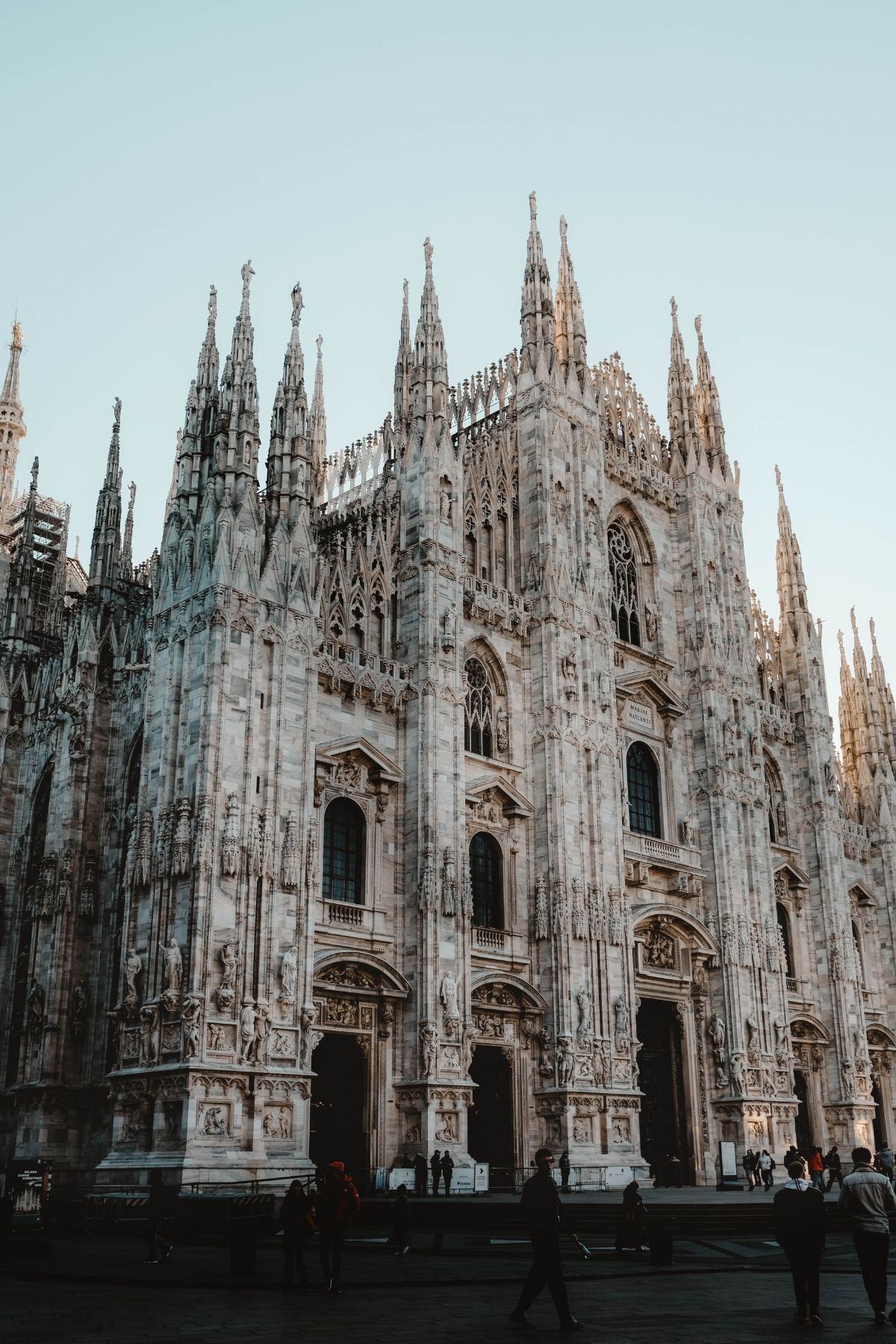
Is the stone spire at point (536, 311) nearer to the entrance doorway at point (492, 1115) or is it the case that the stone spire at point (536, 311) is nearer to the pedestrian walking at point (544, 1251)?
the entrance doorway at point (492, 1115)

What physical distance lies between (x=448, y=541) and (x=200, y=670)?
957 centimetres

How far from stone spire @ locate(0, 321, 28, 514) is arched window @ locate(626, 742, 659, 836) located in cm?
3638

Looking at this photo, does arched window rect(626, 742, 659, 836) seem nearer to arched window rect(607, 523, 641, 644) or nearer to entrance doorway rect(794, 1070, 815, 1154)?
arched window rect(607, 523, 641, 644)

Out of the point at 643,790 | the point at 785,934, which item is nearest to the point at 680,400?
the point at 643,790

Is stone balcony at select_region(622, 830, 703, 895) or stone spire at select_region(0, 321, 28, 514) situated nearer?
stone balcony at select_region(622, 830, 703, 895)

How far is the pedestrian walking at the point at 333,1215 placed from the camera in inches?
572

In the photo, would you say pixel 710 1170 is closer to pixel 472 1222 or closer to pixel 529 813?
pixel 529 813

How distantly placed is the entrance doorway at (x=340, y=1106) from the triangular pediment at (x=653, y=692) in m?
15.4

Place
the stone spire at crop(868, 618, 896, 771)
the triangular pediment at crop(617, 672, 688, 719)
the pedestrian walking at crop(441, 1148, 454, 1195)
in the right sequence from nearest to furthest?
the pedestrian walking at crop(441, 1148, 454, 1195), the triangular pediment at crop(617, 672, 688, 719), the stone spire at crop(868, 618, 896, 771)

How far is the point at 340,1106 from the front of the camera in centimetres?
2964

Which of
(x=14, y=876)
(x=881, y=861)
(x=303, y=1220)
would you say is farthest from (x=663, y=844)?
(x=303, y=1220)

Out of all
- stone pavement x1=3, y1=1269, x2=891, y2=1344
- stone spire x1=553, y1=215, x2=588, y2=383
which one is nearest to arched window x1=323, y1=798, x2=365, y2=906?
stone pavement x1=3, y1=1269, x2=891, y2=1344

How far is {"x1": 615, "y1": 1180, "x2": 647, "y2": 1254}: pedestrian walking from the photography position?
20203mm

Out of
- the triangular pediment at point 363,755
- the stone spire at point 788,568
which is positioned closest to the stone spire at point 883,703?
the stone spire at point 788,568
